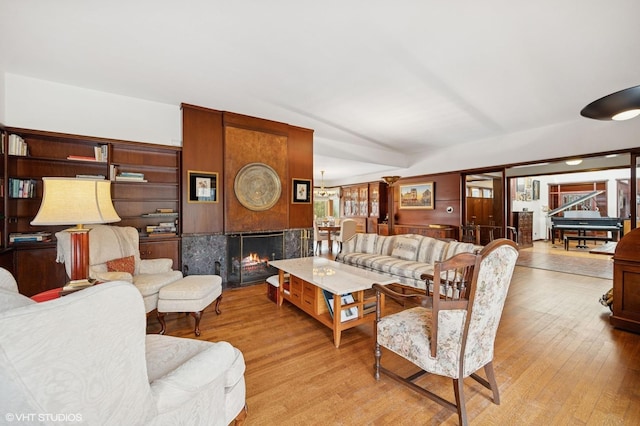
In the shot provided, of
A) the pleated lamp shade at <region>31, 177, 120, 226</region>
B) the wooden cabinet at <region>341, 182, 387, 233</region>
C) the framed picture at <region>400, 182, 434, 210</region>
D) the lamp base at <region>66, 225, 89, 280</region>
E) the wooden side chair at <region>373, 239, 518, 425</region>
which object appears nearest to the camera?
the wooden side chair at <region>373, 239, 518, 425</region>

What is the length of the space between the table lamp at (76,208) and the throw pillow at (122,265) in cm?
114

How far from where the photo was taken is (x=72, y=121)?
353 centimetres

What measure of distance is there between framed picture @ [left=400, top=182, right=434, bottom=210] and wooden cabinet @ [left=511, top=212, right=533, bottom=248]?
3453mm

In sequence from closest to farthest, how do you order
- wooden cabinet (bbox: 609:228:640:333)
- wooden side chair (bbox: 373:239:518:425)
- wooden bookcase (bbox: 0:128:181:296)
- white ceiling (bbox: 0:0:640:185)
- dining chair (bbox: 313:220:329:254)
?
wooden side chair (bbox: 373:239:518:425) → white ceiling (bbox: 0:0:640:185) → wooden cabinet (bbox: 609:228:640:333) → wooden bookcase (bbox: 0:128:181:296) → dining chair (bbox: 313:220:329:254)

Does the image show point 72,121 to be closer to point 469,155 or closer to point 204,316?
point 204,316

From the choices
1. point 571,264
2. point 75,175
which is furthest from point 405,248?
point 75,175

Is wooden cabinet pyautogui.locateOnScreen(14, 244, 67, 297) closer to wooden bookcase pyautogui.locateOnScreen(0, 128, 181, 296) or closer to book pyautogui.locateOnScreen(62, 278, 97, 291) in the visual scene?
wooden bookcase pyautogui.locateOnScreen(0, 128, 181, 296)

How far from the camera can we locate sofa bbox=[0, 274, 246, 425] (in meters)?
0.63

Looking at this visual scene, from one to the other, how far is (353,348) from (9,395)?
2214 mm

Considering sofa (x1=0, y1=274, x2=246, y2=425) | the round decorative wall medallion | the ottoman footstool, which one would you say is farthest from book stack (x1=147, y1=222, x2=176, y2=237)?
sofa (x1=0, y1=274, x2=246, y2=425)

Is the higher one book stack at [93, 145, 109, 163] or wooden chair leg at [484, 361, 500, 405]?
book stack at [93, 145, 109, 163]

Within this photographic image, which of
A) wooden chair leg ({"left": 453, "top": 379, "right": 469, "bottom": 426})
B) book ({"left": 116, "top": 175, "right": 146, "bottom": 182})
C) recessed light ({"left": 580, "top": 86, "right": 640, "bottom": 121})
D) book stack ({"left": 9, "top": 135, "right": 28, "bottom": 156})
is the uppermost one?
recessed light ({"left": 580, "top": 86, "right": 640, "bottom": 121})

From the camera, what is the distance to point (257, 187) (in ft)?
15.2

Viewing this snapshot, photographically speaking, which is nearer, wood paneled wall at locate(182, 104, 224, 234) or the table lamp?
the table lamp
